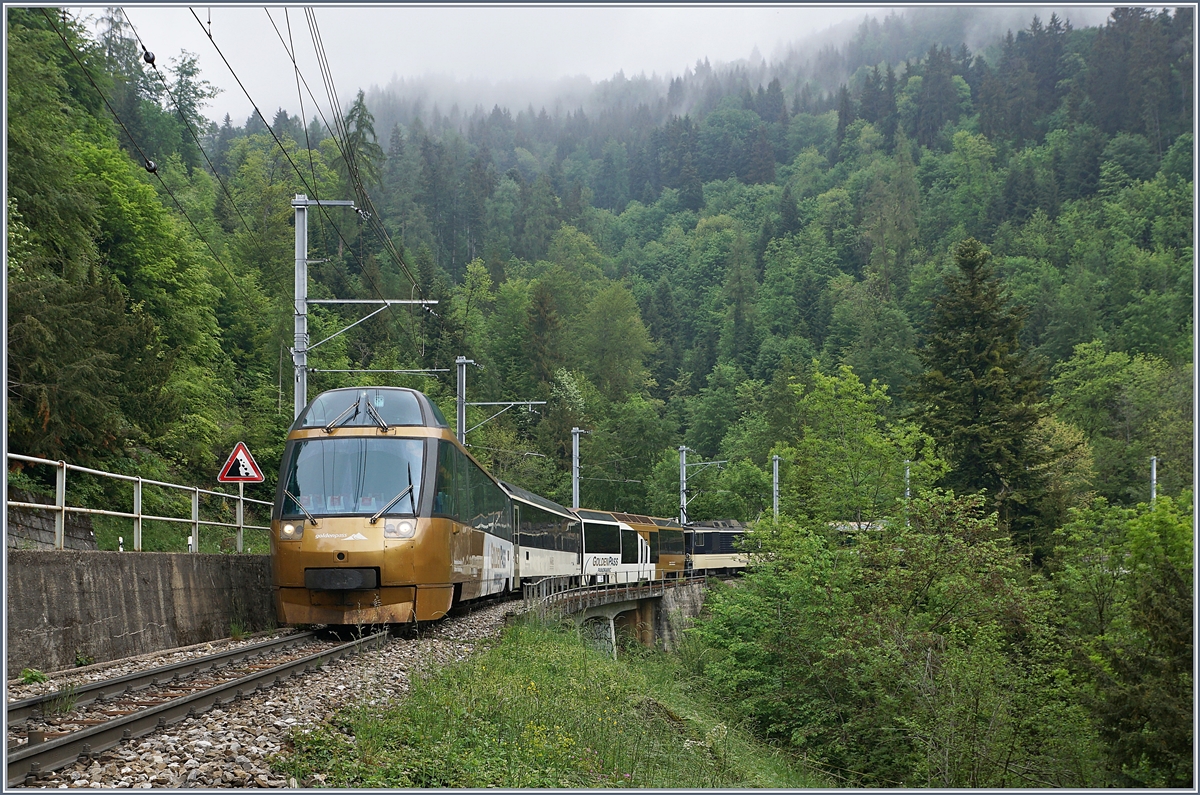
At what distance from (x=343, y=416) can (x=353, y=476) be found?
3.36 ft

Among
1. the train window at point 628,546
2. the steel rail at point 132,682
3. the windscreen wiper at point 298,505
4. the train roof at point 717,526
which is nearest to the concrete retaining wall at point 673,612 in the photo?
the train window at point 628,546

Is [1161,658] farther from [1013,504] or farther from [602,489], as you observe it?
[602,489]

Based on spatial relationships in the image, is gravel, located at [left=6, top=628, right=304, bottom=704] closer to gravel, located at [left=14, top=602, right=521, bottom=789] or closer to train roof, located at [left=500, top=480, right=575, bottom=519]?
gravel, located at [left=14, top=602, right=521, bottom=789]

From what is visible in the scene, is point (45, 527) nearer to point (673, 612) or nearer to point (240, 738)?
point (240, 738)

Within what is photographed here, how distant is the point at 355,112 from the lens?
272 feet

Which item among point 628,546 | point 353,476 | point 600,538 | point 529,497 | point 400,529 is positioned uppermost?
point 353,476

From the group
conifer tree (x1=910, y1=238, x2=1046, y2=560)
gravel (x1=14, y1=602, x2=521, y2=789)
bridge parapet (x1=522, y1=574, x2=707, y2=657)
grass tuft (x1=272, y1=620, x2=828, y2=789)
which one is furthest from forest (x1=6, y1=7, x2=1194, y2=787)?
gravel (x1=14, y1=602, x2=521, y2=789)

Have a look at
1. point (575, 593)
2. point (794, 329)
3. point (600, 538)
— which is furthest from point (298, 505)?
point (794, 329)

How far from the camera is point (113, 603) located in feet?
39.3

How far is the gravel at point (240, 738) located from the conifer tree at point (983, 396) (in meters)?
29.8

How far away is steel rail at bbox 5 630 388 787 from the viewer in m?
6.22

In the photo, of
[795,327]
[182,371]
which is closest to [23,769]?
[182,371]

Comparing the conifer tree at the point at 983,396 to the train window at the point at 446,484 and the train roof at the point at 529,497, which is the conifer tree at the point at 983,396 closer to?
the train roof at the point at 529,497

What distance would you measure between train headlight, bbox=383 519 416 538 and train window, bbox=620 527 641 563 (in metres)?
32.7
